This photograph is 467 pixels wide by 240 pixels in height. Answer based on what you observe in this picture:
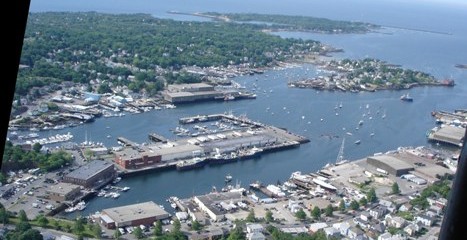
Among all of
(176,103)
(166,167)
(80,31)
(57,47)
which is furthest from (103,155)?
(80,31)

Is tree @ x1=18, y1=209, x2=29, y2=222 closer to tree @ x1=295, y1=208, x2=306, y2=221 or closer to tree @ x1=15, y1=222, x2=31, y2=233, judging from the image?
tree @ x1=15, y1=222, x2=31, y2=233

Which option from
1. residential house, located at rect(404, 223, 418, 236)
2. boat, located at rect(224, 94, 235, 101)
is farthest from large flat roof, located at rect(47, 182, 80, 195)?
boat, located at rect(224, 94, 235, 101)

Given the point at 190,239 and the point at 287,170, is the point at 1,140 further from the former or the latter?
the point at 287,170

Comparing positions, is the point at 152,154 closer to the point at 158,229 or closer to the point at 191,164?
the point at 191,164

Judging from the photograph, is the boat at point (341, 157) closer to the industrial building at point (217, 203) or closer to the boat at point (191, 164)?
the boat at point (191, 164)

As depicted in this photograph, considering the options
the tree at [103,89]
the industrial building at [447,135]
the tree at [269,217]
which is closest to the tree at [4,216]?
the tree at [269,217]

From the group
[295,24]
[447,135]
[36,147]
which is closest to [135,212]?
[36,147]
